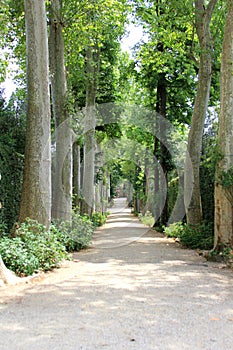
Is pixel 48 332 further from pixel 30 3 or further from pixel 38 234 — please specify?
pixel 30 3

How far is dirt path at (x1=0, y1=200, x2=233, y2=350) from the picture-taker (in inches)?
150

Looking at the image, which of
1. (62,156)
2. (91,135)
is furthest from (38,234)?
(91,135)

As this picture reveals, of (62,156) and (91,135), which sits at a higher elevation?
(91,135)

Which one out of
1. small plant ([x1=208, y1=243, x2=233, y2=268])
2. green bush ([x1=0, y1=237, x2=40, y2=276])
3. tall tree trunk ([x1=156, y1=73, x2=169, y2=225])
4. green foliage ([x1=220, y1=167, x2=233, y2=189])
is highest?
tall tree trunk ([x1=156, y1=73, x2=169, y2=225])

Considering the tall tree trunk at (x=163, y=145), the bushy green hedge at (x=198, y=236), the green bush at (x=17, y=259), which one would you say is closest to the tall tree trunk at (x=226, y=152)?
the bushy green hedge at (x=198, y=236)

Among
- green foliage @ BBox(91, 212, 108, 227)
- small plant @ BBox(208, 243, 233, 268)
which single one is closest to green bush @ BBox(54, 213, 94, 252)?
small plant @ BBox(208, 243, 233, 268)

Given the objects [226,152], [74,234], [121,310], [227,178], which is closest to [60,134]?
[74,234]

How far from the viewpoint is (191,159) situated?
14203 millimetres

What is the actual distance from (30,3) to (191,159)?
758 centimetres

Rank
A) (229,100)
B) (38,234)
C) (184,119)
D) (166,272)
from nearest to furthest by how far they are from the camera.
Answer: (166,272)
(38,234)
(229,100)
(184,119)

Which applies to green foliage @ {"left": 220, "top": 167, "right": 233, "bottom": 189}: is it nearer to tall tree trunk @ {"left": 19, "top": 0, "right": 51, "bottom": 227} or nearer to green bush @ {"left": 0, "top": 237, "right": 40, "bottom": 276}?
tall tree trunk @ {"left": 19, "top": 0, "right": 51, "bottom": 227}

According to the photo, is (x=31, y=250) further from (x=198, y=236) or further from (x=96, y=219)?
(x=96, y=219)

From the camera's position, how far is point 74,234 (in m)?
12.3

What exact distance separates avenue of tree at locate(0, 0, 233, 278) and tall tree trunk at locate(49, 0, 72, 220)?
0.03 metres
